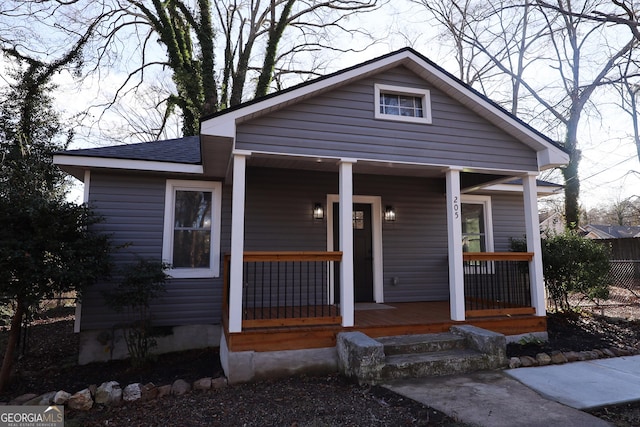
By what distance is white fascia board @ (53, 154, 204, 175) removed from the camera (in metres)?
5.41

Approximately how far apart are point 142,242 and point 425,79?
17.2ft

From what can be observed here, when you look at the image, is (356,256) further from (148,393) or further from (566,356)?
(148,393)

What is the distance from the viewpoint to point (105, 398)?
385 cm

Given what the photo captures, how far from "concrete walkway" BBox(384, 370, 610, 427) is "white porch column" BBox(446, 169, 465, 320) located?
3.38 ft

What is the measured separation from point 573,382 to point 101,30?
55.6ft

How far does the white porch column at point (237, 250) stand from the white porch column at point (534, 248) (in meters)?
4.48

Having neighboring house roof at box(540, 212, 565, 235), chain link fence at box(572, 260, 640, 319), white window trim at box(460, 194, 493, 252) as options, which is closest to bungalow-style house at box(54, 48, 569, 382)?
white window trim at box(460, 194, 493, 252)

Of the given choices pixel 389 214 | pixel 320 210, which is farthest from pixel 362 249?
pixel 320 210

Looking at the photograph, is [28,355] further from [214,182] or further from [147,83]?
[147,83]

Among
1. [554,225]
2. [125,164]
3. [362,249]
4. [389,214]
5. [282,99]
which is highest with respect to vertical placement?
[554,225]

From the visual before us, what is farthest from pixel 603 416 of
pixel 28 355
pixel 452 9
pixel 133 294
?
pixel 452 9

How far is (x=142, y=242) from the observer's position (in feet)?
19.2

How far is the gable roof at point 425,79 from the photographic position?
14.6ft

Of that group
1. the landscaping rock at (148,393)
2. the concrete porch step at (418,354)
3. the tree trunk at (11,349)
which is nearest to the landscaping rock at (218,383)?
the landscaping rock at (148,393)
